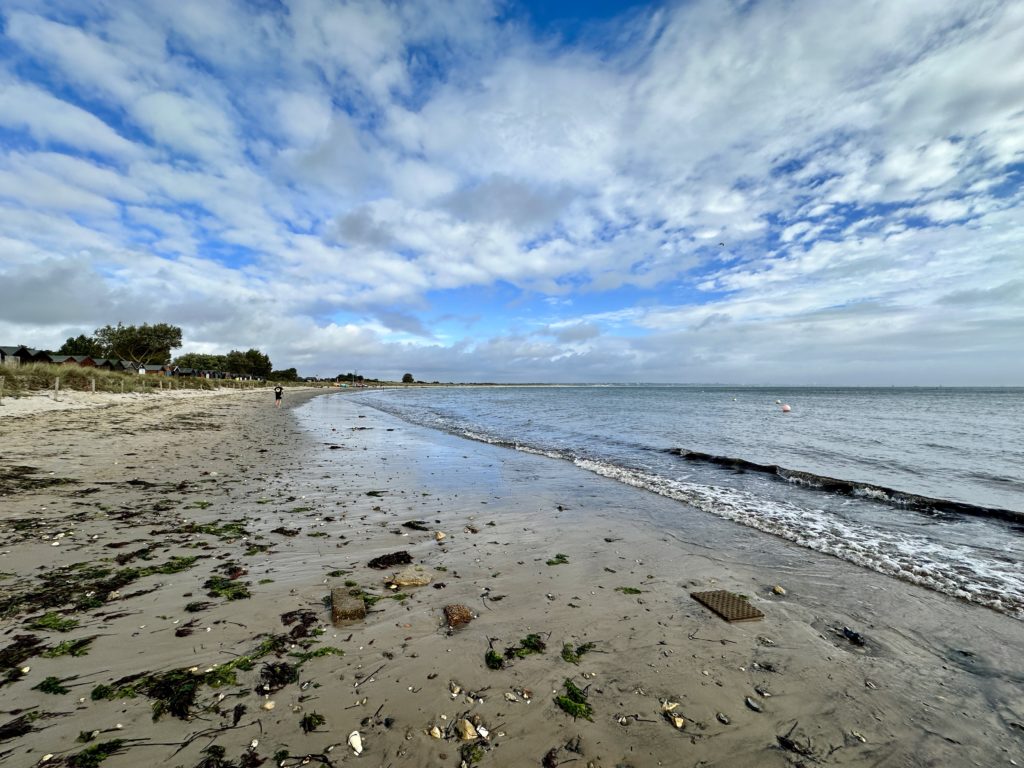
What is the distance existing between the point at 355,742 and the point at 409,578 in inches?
106

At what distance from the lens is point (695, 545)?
25.8 feet

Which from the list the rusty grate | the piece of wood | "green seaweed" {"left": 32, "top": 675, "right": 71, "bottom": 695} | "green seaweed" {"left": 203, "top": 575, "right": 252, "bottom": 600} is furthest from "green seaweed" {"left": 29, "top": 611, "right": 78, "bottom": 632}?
the rusty grate

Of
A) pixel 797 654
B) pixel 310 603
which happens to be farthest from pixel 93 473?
pixel 797 654

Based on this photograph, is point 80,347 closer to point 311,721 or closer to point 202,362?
point 202,362

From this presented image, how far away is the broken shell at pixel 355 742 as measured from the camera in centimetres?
295

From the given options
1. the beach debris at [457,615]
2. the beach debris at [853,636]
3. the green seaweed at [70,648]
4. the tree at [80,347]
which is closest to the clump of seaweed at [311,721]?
the beach debris at [457,615]

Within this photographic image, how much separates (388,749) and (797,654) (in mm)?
4124

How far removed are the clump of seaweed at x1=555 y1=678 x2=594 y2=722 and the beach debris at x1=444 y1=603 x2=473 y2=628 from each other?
56.0 inches

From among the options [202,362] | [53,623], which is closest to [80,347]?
[202,362]

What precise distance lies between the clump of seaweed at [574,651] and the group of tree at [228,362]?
150643 millimetres

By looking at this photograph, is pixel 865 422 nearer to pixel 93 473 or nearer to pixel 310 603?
pixel 310 603

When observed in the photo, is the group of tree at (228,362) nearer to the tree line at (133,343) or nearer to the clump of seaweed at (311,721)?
the tree line at (133,343)

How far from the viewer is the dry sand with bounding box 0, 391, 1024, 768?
10.3ft

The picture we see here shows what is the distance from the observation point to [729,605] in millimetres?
5395
